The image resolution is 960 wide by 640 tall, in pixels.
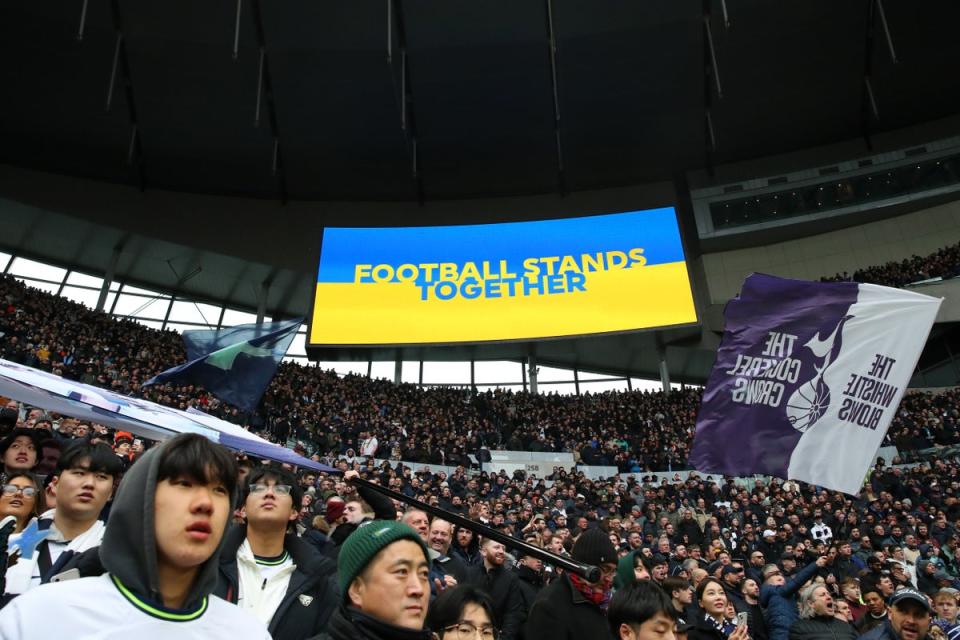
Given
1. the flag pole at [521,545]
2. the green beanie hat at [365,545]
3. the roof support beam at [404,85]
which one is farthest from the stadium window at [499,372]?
the green beanie hat at [365,545]

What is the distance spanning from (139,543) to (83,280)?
29961 millimetres

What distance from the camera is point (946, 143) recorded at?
80.5 feet

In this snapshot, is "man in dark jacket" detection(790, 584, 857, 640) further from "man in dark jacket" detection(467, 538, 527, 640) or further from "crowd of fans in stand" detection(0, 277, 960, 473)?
"crowd of fans in stand" detection(0, 277, 960, 473)

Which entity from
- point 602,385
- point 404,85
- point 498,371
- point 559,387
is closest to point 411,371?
point 498,371

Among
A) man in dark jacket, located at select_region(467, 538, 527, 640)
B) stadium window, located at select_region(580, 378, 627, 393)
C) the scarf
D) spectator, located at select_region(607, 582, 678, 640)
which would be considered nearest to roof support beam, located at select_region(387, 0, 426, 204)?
stadium window, located at select_region(580, 378, 627, 393)

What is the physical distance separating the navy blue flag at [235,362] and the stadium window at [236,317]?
21.4m

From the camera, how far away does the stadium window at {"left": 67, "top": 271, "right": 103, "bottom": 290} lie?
27.1 m

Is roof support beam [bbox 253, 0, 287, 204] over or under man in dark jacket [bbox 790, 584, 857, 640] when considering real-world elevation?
over

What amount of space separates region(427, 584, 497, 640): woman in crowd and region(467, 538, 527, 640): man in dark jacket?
124 cm

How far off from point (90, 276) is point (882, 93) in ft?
101

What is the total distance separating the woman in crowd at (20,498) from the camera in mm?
3350

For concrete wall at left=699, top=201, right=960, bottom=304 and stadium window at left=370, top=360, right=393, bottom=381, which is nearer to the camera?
concrete wall at left=699, top=201, right=960, bottom=304

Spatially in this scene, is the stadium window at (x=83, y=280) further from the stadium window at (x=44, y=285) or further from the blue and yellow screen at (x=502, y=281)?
the blue and yellow screen at (x=502, y=281)

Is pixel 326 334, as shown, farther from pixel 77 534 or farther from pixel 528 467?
pixel 77 534
